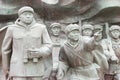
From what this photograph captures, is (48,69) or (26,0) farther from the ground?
(26,0)

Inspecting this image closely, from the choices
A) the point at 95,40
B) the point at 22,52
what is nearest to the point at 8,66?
the point at 22,52

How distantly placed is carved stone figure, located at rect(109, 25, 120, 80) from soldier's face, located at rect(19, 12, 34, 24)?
212cm

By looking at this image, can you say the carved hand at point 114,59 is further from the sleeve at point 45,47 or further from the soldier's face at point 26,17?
the soldier's face at point 26,17

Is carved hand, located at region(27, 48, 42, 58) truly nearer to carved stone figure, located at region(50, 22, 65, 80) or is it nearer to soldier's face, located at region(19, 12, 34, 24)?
soldier's face, located at region(19, 12, 34, 24)

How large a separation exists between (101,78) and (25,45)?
1.90m

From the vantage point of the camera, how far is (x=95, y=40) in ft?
26.8

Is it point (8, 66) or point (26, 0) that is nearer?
point (8, 66)

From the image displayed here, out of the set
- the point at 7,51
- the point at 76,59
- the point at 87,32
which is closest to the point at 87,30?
the point at 87,32

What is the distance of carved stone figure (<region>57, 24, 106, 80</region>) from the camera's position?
870 cm

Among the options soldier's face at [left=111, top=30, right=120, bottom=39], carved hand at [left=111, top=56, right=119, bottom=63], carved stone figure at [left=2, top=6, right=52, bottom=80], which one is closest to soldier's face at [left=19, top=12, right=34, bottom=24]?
carved stone figure at [left=2, top=6, right=52, bottom=80]

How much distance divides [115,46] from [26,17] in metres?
2.38

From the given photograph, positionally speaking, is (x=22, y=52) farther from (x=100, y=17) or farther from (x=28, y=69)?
(x=100, y=17)

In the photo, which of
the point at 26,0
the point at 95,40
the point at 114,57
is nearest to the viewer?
the point at 95,40

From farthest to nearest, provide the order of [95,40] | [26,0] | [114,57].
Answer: [26,0] → [114,57] → [95,40]
